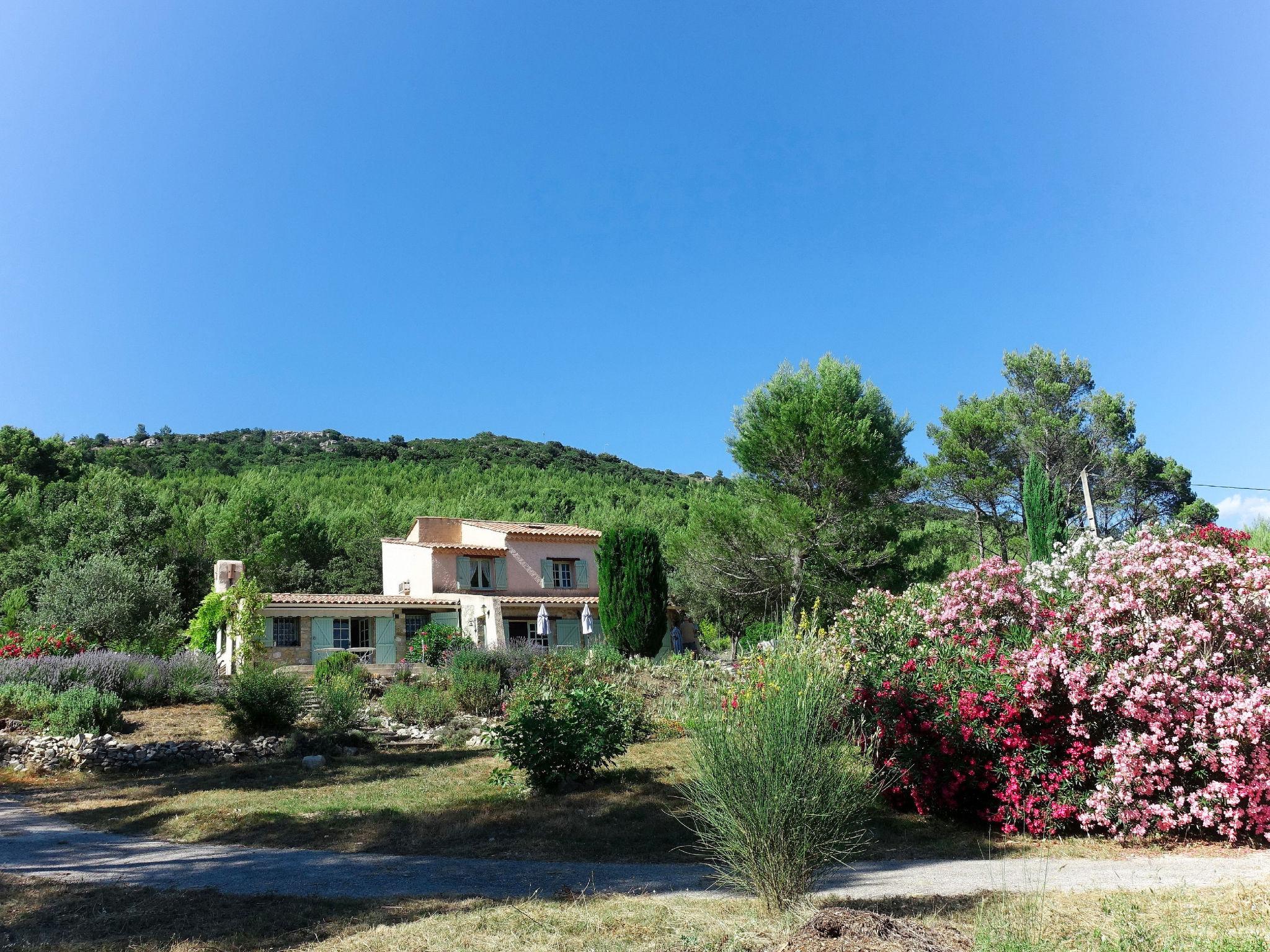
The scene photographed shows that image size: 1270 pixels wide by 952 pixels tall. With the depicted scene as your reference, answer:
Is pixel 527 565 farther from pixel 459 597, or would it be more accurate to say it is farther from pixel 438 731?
pixel 438 731

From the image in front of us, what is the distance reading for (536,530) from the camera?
30.7m

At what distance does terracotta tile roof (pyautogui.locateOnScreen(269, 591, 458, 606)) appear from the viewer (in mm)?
24219

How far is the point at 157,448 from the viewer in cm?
5609

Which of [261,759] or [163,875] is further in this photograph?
[261,759]

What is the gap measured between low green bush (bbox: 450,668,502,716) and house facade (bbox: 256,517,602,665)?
29.5 feet

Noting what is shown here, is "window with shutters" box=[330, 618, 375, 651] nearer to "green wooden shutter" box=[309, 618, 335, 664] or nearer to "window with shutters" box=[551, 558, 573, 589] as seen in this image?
"green wooden shutter" box=[309, 618, 335, 664]

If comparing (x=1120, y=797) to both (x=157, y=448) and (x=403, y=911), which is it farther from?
(x=157, y=448)

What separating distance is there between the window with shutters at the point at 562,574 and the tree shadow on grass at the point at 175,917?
2495 centimetres

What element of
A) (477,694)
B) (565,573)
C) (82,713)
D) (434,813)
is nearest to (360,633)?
(565,573)

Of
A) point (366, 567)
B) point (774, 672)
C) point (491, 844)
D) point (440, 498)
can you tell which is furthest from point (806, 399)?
point (440, 498)

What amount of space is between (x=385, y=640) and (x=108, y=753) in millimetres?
14227

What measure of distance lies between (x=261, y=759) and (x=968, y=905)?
10579 mm

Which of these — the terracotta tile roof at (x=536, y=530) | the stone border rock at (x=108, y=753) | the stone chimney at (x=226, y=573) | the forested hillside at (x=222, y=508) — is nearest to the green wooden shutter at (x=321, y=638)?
the stone chimney at (x=226, y=573)

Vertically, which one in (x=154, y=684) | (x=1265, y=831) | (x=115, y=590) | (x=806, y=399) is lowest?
(x=1265, y=831)
